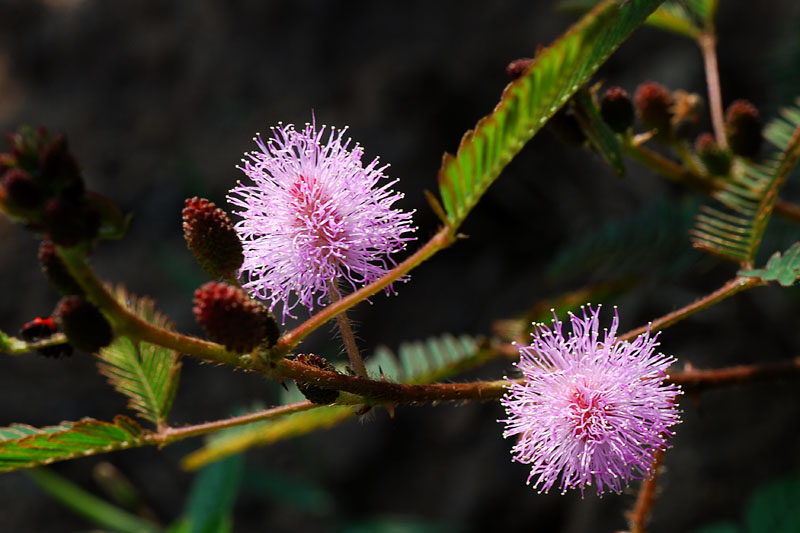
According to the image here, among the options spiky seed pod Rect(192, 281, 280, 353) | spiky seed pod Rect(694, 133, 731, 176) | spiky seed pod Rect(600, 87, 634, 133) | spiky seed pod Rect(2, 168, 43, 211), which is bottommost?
spiky seed pod Rect(192, 281, 280, 353)

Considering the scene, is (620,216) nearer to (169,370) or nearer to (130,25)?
(169,370)

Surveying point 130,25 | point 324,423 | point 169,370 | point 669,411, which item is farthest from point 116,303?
point 130,25

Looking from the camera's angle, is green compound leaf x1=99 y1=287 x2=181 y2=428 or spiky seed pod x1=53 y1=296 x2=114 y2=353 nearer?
spiky seed pod x1=53 y1=296 x2=114 y2=353

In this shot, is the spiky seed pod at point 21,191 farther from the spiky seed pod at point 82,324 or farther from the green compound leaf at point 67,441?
the green compound leaf at point 67,441

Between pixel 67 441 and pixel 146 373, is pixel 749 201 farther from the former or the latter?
pixel 67 441

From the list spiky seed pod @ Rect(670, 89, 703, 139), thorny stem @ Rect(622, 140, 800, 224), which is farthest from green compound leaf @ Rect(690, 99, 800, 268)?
spiky seed pod @ Rect(670, 89, 703, 139)

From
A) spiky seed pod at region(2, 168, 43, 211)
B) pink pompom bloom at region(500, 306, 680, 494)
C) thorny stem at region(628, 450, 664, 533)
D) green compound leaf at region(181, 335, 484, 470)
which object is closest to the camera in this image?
spiky seed pod at region(2, 168, 43, 211)

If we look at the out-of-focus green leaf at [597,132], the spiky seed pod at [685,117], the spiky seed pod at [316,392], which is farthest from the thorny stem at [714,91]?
the spiky seed pod at [316,392]

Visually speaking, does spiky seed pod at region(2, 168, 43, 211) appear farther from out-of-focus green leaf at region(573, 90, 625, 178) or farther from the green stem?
out-of-focus green leaf at region(573, 90, 625, 178)
